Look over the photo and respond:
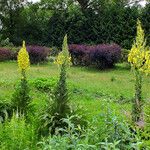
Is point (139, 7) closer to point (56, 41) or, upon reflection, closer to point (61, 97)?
point (56, 41)

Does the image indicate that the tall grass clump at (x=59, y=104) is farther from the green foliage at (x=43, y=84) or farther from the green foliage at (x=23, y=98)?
the green foliage at (x=43, y=84)

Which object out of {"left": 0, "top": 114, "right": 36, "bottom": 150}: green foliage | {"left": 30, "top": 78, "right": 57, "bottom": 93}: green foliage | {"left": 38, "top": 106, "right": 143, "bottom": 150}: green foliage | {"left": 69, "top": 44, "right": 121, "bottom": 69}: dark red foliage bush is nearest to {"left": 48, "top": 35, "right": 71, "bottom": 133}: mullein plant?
{"left": 0, "top": 114, "right": 36, "bottom": 150}: green foliage

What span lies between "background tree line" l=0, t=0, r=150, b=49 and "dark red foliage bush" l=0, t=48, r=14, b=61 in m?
5.02

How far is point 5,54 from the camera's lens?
73.9ft

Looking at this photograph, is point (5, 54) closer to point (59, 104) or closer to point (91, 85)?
point (91, 85)

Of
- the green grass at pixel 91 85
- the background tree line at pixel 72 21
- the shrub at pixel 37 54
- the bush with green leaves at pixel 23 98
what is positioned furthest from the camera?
the background tree line at pixel 72 21

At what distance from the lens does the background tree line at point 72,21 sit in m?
26.0

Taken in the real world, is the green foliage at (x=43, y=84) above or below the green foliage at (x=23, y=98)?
below

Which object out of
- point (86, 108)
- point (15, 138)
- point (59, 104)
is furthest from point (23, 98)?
point (15, 138)

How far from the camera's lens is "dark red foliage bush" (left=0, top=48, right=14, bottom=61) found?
73.3ft

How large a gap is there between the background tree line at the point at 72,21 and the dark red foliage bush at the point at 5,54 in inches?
198

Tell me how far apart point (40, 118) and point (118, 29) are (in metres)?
18.5

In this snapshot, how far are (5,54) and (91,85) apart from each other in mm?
8674

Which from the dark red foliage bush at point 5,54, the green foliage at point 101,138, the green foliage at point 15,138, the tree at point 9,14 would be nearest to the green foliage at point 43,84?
the green foliage at point 15,138
